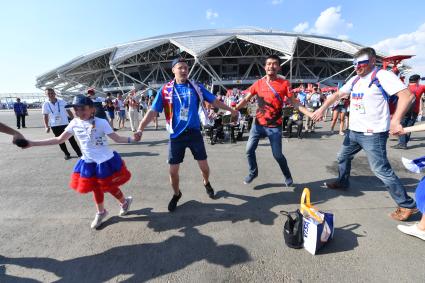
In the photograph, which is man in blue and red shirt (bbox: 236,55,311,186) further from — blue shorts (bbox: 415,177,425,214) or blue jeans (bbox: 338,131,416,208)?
blue shorts (bbox: 415,177,425,214)

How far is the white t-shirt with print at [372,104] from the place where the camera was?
102 inches

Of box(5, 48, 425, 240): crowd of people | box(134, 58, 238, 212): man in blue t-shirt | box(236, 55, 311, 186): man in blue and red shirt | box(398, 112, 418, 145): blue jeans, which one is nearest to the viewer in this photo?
box(5, 48, 425, 240): crowd of people

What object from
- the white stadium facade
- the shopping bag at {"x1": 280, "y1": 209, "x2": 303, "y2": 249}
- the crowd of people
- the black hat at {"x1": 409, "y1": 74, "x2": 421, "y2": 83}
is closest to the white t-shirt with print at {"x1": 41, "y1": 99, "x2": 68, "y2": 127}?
the crowd of people

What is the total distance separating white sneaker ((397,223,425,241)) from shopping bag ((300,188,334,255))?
864 millimetres

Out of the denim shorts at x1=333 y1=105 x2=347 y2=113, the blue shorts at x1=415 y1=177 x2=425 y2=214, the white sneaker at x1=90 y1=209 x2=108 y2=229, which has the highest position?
the denim shorts at x1=333 y1=105 x2=347 y2=113

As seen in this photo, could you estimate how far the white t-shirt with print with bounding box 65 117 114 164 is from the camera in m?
2.69

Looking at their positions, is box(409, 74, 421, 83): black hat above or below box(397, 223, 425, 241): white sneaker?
above

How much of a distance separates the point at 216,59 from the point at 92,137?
4711 centimetres

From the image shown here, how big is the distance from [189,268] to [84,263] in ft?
3.48

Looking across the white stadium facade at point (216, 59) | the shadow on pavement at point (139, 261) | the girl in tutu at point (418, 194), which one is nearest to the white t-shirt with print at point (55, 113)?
the shadow on pavement at point (139, 261)

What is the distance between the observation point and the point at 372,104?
273cm

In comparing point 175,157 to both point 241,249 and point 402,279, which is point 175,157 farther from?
point 402,279

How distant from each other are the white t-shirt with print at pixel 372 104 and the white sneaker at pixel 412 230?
43.3 inches

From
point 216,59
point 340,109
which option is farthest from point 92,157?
point 216,59
